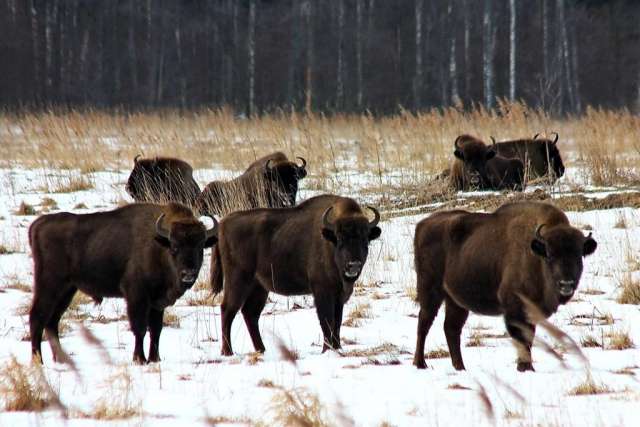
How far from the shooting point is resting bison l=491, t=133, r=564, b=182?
16.4m

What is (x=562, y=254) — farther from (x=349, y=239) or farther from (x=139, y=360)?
(x=139, y=360)

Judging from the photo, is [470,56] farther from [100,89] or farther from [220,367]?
[220,367]

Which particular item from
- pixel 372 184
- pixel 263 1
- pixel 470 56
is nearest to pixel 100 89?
pixel 263 1

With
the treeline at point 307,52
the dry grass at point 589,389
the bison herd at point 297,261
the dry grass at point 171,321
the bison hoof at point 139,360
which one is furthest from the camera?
the treeline at point 307,52

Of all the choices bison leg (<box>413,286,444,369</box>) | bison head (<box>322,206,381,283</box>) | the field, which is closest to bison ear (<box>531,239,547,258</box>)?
the field

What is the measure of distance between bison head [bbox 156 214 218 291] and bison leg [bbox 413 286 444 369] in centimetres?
157

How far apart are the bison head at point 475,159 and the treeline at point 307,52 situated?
2467cm

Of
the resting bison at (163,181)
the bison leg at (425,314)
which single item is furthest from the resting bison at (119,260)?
the resting bison at (163,181)

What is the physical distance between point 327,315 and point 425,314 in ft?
2.95

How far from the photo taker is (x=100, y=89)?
42625 millimetres

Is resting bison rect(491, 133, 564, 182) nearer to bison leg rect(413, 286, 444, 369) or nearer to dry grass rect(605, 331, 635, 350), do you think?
dry grass rect(605, 331, 635, 350)

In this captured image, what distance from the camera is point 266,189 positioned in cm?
1395

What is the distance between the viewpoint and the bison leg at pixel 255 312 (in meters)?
8.54

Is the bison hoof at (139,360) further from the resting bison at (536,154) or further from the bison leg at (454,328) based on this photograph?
the resting bison at (536,154)
